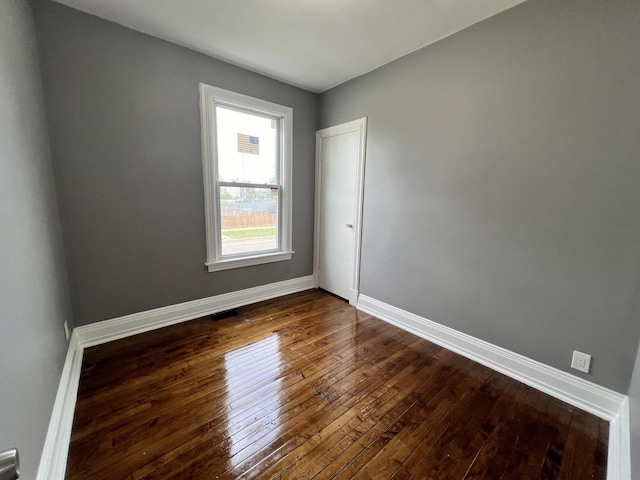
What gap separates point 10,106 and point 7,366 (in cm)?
113

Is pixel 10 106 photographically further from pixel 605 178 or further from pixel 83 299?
pixel 605 178

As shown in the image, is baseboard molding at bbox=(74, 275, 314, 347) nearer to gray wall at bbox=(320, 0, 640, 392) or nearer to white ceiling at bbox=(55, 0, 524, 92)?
gray wall at bbox=(320, 0, 640, 392)

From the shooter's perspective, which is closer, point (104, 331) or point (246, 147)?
point (104, 331)

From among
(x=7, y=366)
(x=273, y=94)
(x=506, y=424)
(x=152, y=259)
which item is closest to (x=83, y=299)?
(x=152, y=259)

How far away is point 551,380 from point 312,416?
5.39ft

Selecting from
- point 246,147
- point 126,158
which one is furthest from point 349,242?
point 126,158

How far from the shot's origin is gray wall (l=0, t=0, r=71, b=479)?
0.90m

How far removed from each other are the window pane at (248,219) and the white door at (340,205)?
2.11 ft

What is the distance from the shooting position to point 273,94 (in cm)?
301

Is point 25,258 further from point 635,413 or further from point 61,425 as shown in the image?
point 635,413

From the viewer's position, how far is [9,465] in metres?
0.42

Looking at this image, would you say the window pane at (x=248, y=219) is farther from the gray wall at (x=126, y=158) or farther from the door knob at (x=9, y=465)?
the door knob at (x=9, y=465)

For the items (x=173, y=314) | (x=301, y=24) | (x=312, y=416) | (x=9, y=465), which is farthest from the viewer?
(x=173, y=314)

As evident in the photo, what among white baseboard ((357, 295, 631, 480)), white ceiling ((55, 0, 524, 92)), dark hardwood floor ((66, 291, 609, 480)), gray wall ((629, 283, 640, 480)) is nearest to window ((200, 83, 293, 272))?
white ceiling ((55, 0, 524, 92))
